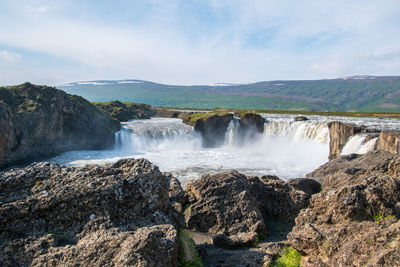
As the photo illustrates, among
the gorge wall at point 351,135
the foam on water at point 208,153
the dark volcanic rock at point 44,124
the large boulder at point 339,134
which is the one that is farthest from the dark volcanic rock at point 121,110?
the gorge wall at point 351,135

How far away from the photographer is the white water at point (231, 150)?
108 feet

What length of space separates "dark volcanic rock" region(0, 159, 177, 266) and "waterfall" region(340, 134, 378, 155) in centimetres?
2802

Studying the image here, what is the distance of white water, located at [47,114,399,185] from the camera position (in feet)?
108

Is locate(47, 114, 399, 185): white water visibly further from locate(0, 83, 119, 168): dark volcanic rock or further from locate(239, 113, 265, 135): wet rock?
locate(0, 83, 119, 168): dark volcanic rock

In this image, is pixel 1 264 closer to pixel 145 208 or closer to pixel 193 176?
pixel 145 208

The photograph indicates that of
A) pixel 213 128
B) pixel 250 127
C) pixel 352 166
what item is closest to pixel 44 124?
pixel 213 128

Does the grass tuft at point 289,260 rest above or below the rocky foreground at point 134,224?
below

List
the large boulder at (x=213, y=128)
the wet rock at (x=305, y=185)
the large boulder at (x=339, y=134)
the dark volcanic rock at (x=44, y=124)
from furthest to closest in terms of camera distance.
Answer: the large boulder at (x=213, y=128) < the large boulder at (x=339, y=134) < the dark volcanic rock at (x=44, y=124) < the wet rock at (x=305, y=185)

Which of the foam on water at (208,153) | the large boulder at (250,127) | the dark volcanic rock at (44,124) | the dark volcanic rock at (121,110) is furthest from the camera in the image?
the dark volcanic rock at (121,110)

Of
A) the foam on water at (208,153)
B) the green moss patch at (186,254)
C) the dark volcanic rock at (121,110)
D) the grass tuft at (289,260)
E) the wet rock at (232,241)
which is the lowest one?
the foam on water at (208,153)

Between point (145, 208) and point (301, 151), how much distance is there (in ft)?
134

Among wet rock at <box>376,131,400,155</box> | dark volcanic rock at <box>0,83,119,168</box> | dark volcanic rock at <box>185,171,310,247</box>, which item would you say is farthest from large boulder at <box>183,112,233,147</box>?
dark volcanic rock at <box>185,171,310,247</box>

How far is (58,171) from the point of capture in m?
5.88

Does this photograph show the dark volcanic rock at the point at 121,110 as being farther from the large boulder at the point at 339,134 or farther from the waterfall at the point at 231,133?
the large boulder at the point at 339,134
